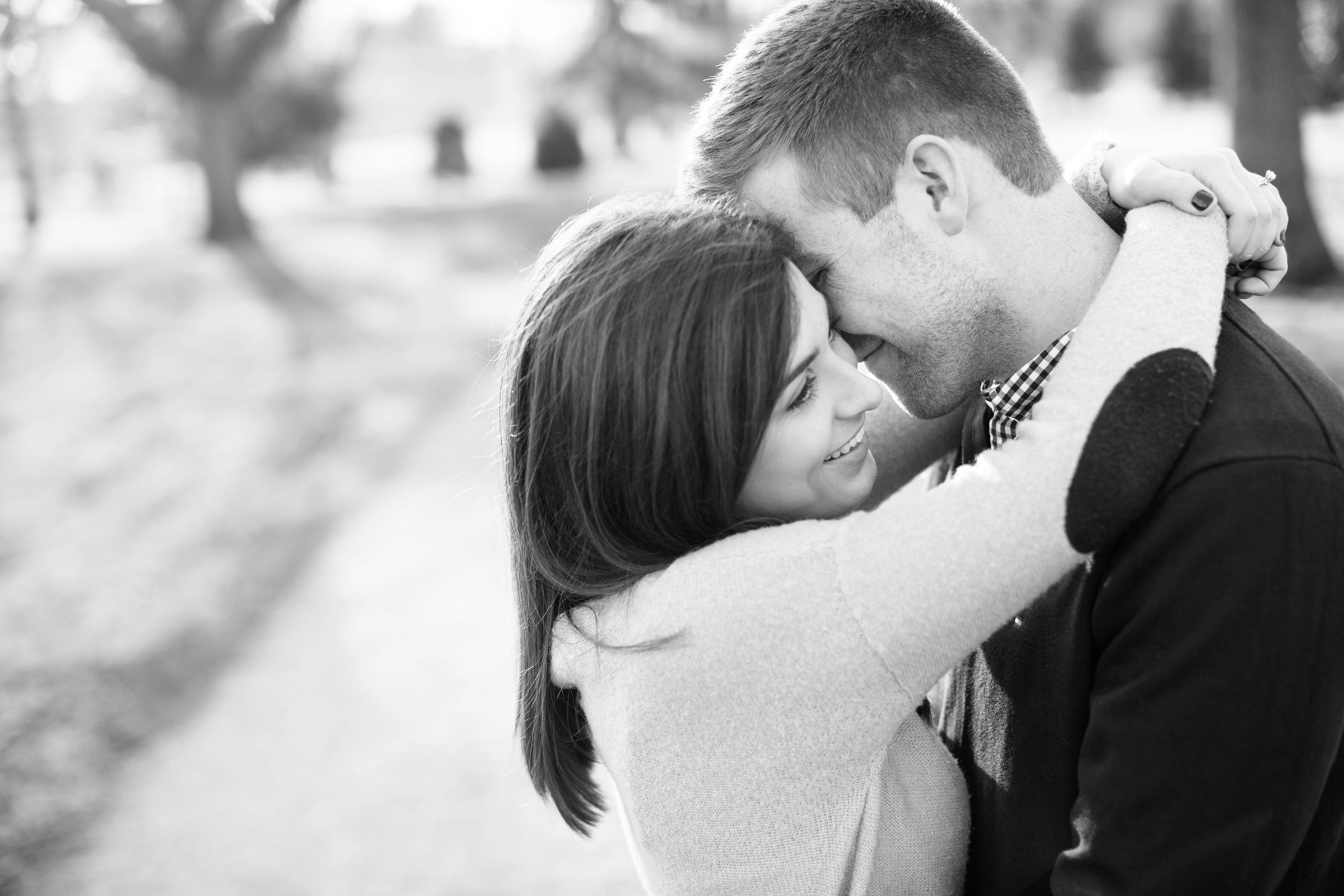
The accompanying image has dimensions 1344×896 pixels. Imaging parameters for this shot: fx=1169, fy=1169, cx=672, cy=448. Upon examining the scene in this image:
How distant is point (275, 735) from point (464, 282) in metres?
11.6

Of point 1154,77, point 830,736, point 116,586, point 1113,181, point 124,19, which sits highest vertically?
point 1113,181

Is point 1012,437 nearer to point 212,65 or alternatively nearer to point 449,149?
point 212,65

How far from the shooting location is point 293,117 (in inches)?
1291

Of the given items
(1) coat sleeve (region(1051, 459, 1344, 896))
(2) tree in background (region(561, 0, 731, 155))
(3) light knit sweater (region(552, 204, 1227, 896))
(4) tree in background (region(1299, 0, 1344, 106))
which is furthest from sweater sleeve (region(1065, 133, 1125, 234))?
(2) tree in background (region(561, 0, 731, 155))

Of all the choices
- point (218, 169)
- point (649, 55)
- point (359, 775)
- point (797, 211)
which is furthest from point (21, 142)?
point (797, 211)

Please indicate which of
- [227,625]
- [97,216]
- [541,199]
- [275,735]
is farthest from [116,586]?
[97,216]

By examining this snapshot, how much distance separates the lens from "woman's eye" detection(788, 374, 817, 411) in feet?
6.83

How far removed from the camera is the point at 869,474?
227 cm

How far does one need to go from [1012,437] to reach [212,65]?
774 inches

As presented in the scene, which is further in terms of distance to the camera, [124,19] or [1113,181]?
[124,19]

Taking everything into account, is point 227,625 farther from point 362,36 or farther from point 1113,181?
point 362,36

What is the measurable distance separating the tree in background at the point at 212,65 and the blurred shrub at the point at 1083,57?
79.4ft

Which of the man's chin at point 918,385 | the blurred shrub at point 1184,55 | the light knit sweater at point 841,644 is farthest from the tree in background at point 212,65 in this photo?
the blurred shrub at point 1184,55

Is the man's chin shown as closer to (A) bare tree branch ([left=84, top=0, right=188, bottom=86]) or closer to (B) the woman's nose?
(B) the woman's nose
